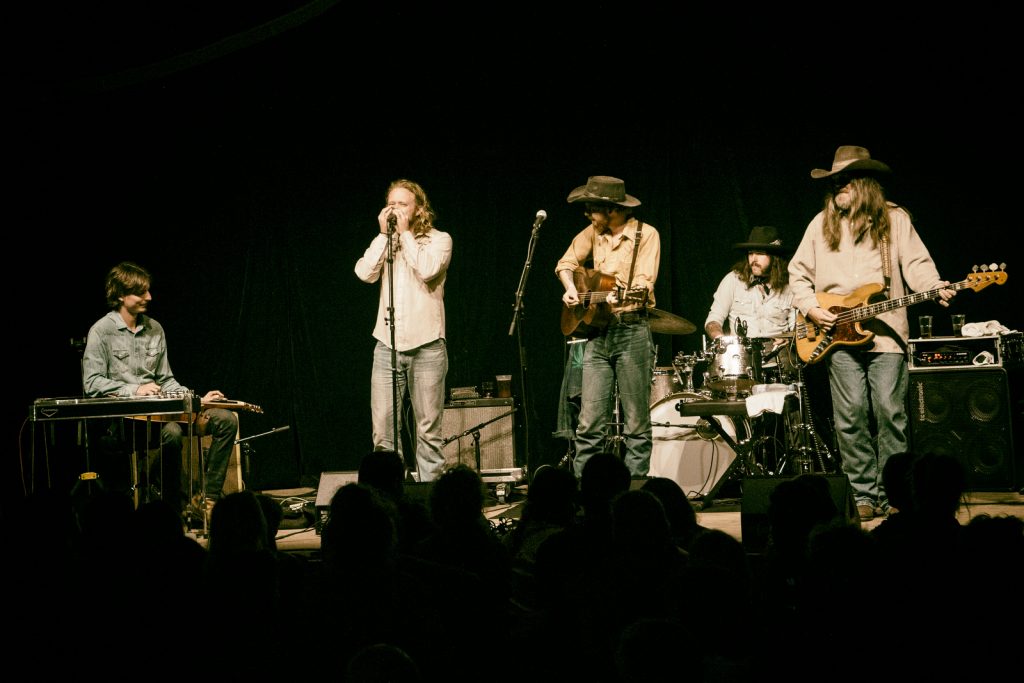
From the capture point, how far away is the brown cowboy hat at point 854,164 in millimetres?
6008

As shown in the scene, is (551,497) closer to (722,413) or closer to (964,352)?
(722,413)

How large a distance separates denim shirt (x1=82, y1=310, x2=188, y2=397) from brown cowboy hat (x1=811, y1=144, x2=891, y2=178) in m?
4.77

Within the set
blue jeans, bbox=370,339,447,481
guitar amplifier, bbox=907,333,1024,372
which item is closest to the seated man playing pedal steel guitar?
blue jeans, bbox=370,339,447,481

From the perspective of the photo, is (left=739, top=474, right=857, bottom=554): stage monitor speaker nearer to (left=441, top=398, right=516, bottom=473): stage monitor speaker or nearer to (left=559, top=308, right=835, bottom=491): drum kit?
(left=559, top=308, right=835, bottom=491): drum kit

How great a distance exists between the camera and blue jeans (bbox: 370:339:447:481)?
6527mm

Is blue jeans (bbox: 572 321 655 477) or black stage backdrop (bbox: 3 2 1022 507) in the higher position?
black stage backdrop (bbox: 3 2 1022 507)

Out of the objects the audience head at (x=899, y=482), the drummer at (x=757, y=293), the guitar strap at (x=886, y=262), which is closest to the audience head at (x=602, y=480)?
the audience head at (x=899, y=482)

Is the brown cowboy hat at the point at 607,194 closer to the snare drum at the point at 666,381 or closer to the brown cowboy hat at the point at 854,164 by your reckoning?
the brown cowboy hat at the point at 854,164

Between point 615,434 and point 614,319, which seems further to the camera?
point 615,434

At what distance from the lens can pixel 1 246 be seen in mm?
8555

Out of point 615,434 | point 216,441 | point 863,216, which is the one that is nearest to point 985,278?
point 863,216

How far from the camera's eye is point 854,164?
6.03 metres

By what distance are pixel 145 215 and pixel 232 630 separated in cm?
773

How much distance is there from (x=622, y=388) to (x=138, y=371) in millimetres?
3747
